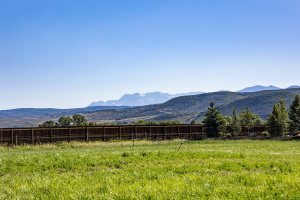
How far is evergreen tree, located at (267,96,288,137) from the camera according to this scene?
142 feet

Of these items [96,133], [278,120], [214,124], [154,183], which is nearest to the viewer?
[154,183]

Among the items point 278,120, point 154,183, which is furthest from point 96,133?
point 154,183

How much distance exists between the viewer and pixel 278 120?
43844mm

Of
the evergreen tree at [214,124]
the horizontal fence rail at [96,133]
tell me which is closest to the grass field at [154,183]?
the horizontal fence rail at [96,133]

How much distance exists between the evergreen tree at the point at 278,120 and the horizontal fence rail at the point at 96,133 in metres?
11.8

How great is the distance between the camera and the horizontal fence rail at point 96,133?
34.1 m

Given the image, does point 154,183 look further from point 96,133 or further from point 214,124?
point 214,124

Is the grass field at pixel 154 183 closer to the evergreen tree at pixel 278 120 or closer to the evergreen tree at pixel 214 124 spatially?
the evergreen tree at pixel 214 124

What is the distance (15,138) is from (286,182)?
32.9 metres

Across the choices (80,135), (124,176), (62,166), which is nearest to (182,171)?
(124,176)

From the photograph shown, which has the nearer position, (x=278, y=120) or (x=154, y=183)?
(x=154, y=183)

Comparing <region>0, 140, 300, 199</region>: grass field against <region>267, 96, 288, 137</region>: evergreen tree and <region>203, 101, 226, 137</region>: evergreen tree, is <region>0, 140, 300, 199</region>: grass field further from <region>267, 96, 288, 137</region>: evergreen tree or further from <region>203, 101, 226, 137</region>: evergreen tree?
<region>267, 96, 288, 137</region>: evergreen tree

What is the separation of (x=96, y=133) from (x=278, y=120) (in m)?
27.5

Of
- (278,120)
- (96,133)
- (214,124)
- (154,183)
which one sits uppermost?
(154,183)
